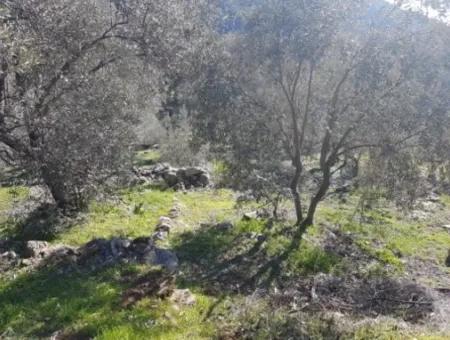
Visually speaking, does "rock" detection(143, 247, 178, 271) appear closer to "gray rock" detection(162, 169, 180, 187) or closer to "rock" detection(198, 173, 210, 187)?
"gray rock" detection(162, 169, 180, 187)

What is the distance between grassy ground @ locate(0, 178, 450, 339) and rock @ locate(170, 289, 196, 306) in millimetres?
134

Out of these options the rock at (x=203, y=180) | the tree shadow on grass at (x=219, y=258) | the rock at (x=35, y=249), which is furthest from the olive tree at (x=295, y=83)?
the rock at (x=203, y=180)

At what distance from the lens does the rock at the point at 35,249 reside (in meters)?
12.7

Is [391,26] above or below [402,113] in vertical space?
above

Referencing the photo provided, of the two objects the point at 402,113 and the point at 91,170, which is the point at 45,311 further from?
the point at 402,113

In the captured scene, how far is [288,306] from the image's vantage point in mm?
9477

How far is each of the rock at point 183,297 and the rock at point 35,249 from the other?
4700 millimetres

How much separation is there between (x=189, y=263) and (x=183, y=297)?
11.8 ft

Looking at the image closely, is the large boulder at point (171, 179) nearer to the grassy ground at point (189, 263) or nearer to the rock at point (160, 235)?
the grassy ground at point (189, 263)

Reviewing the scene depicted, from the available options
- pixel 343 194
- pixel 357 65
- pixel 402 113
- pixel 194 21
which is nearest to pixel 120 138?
pixel 194 21

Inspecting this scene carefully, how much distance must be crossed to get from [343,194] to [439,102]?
11.1 m

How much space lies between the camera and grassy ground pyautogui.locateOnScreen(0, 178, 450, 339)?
26.1ft

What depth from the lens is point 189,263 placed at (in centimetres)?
1295

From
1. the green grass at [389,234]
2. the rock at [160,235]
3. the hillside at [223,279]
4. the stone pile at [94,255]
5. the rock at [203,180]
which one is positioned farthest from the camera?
the rock at [203,180]
